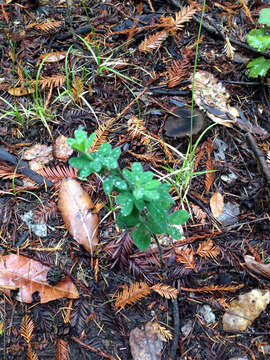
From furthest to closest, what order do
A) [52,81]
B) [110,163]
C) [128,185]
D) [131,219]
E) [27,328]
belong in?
[52,81] → [27,328] → [131,219] → [128,185] → [110,163]

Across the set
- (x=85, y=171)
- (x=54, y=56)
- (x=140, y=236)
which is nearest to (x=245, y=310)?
(x=140, y=236)

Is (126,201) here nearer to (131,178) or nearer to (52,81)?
(131,178)

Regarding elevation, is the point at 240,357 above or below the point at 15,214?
below

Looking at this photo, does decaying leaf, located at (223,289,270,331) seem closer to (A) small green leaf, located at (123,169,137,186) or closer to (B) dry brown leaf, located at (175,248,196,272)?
(B) dry brown leaf, located at (175,248,196,272)

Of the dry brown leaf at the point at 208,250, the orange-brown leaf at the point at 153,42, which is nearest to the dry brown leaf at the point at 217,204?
the dry brown leaf at the point at 208,250

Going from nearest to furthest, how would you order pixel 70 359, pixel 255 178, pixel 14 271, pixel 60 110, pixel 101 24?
pixel 70 359 → pixel 14 271 → pixel 255 178 → pixel 60 110 → pixel 101 24

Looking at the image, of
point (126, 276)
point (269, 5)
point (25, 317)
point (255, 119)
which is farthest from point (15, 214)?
point (269, 5)

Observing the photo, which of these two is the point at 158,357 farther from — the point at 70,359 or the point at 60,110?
the point at 60,110

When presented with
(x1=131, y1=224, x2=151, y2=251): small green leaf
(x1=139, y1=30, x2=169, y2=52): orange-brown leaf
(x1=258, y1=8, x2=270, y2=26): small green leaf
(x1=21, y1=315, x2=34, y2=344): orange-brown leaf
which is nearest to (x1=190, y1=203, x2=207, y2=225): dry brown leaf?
(x1=131, y1=224, x2=151, y2=251): small green leaf
